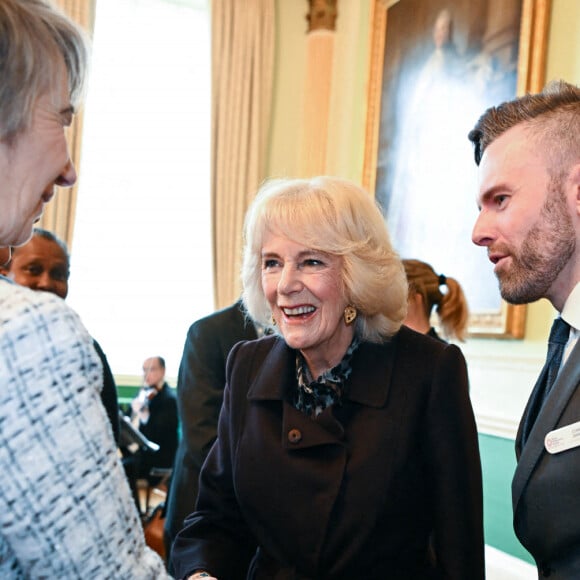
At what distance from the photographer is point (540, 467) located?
5.15 feet

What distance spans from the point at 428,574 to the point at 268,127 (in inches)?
259

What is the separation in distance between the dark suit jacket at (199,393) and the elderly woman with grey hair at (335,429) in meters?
0.86

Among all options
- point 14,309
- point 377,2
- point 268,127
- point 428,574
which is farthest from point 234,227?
point 14,309

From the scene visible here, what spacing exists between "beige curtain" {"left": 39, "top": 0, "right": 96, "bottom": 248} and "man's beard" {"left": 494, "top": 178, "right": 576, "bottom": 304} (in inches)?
226

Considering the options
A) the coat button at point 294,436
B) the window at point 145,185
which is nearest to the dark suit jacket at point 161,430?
the window at point 145,185

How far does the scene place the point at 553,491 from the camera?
1.51 metres

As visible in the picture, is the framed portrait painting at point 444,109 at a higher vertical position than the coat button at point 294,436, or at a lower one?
higher

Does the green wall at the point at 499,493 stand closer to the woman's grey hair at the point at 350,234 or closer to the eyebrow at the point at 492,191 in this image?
the woman's grey hair at the point at 350,234

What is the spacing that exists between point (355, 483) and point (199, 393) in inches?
53.1

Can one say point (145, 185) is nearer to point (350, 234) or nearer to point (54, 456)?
point (350, 234)

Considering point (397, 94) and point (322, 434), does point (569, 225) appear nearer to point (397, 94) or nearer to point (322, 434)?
point (322, 434)

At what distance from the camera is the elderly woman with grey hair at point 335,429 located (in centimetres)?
186

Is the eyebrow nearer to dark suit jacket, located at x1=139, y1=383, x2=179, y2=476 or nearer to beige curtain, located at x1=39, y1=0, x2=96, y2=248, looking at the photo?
dark suit jacket, located at x1=139, y1=383, x2=179, y2=476

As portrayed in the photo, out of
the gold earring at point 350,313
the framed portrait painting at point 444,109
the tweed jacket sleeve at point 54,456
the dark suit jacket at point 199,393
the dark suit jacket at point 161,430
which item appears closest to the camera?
the tweed jacket sleeve at point 54,456
